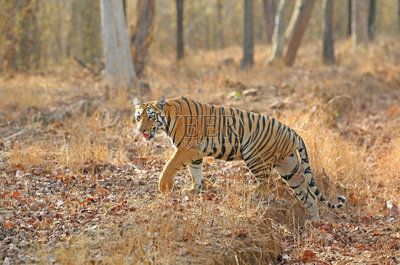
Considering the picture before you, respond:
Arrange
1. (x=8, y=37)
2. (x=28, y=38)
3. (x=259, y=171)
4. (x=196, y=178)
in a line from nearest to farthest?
(x=259, y=171)
(x=196, y=178)
(x=8, y=37)
(x=28, y=38)

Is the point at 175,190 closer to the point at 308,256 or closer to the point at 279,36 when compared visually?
the point at 308,256

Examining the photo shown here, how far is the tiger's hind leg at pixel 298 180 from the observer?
7.31 meters

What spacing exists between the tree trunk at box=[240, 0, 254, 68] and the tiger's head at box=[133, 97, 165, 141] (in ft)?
36.2

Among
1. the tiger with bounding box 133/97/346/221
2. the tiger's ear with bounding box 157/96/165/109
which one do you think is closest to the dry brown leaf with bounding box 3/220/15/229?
the tiger with bounding box 133/97/346/221

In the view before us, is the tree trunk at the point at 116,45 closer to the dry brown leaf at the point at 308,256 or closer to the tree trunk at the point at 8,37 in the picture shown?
the tree trunk at the point at 8,37

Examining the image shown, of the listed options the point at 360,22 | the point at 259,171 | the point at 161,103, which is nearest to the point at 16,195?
the point at 161,103

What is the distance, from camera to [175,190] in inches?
292

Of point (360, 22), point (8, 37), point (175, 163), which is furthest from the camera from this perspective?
point (360, 22)

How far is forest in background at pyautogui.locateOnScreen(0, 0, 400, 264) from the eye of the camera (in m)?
5.95

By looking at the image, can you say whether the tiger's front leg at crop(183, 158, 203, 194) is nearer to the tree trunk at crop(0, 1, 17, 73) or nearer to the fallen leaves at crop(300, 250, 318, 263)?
the fallen leaves at crop(300, 250, 318, 263)

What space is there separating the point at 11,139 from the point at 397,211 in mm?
5820

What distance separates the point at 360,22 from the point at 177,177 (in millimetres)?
15300

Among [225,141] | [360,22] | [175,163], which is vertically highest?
[360,22]

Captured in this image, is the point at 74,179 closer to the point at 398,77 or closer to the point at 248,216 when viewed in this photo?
the point at 248,216
